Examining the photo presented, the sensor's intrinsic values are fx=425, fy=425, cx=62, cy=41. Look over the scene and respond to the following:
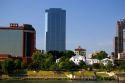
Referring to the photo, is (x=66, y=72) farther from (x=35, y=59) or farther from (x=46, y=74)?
(x=35, y=59)

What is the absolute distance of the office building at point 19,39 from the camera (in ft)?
372

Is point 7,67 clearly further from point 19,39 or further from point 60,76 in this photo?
point 19,39

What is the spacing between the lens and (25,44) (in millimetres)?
114000

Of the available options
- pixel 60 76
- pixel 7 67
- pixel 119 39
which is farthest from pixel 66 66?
pixel 119 39

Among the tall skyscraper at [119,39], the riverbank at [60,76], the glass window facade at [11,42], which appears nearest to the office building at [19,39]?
the glass window facade at [11,42]

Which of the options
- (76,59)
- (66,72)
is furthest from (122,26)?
(66,72)

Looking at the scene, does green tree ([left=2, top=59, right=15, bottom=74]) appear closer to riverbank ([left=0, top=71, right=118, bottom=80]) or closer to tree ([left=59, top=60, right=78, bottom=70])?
riverbank ([left=0, top=71, right=118, bottom=80])

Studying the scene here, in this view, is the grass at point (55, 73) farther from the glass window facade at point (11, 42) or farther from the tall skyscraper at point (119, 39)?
the tall skyscraper at point (119, 39)

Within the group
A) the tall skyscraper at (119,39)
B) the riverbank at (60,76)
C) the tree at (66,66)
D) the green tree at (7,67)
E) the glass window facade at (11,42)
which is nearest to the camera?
the riverbank at (60,76)

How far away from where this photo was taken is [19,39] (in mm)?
115375

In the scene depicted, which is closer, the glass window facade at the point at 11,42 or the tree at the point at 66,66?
the tree at the point at 66,66

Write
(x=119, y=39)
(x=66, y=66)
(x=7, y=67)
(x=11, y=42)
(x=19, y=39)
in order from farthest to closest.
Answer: (x=119, y=39) < (x=11, y=42) < (x=19, y=39) < (x=66, y=66) < (x=7, y=67)

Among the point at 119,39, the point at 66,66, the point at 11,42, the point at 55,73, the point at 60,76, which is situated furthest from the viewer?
the point at 119,39

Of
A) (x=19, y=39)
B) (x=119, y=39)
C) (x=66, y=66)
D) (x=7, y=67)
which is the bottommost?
(x=7, y=67)
